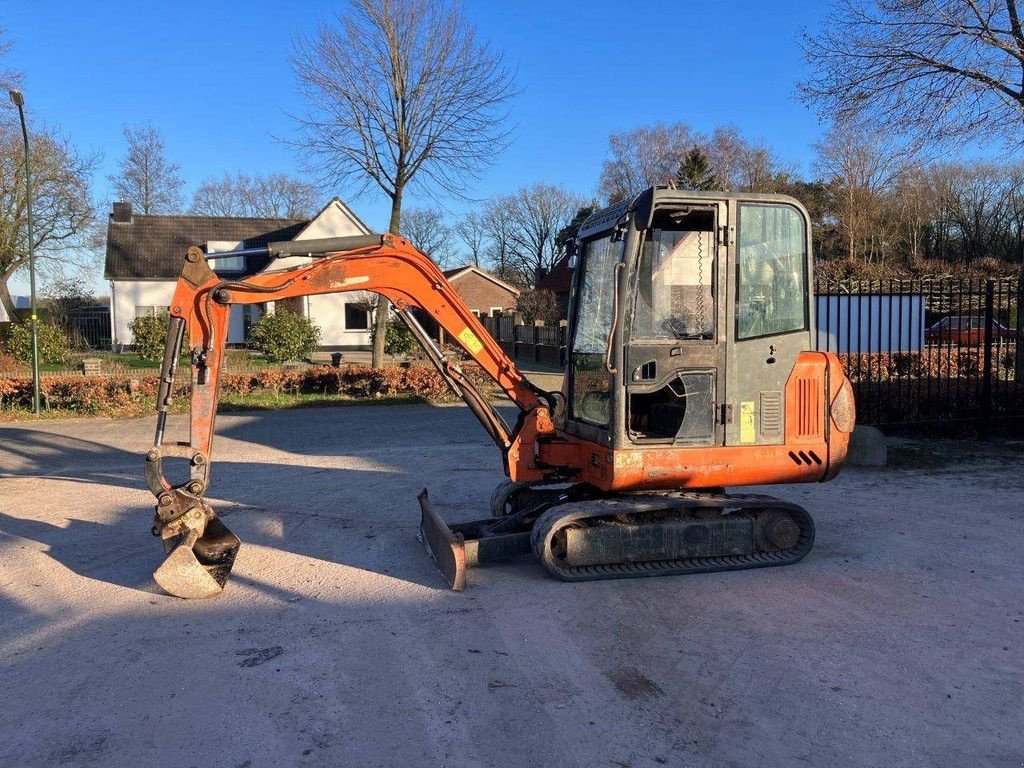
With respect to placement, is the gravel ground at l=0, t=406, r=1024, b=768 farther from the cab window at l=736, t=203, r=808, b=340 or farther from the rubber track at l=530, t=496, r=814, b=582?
the cab window at l=736, t=203, r=808, b=340

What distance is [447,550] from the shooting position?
5.88 metres

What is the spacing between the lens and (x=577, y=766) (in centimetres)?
356

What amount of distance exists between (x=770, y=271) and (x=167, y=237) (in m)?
39.2

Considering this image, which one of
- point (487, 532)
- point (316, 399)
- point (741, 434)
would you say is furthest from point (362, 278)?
point (316, 399)

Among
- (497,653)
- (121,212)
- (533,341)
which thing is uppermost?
(121,212)

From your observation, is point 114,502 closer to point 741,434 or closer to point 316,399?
point 741,434

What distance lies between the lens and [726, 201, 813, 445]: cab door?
237 inches

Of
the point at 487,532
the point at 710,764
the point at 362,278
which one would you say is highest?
the point at 362,278

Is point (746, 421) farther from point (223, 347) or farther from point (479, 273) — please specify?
point (479, 273)

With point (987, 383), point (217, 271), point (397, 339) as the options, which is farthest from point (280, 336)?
point (217, 271)

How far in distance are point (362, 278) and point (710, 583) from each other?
11.3 feet

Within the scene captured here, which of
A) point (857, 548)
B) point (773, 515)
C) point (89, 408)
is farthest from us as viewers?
point (89, 408)

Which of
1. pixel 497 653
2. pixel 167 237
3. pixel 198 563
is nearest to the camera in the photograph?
pixel 497 653

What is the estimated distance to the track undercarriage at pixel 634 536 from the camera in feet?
19.3
